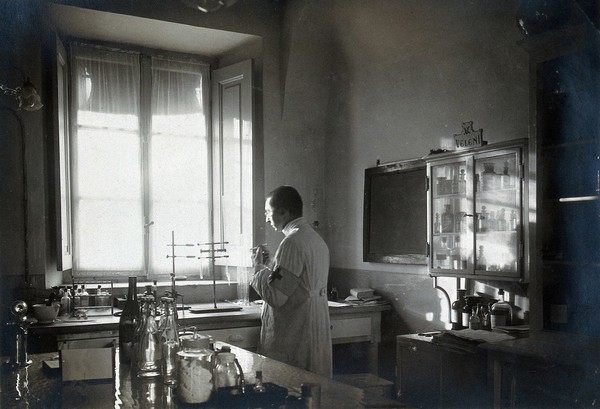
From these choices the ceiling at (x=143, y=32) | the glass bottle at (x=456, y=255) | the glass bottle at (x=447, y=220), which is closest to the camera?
the glass bottle at (x=456, y=255)

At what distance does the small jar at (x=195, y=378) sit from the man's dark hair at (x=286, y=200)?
2.10 meters

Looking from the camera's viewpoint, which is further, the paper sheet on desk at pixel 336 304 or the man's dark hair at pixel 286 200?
the paper sheet on desk at pixel 336 304

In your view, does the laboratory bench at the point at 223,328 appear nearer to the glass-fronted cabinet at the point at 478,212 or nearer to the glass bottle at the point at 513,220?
the glass-fronted cabinet at the point at 478,212

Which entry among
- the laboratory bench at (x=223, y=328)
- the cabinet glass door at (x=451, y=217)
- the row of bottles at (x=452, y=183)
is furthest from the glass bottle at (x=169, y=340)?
the row of bottles at (x=452, y=183)

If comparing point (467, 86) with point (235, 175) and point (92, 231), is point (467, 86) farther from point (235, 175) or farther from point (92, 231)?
point (92, 231)

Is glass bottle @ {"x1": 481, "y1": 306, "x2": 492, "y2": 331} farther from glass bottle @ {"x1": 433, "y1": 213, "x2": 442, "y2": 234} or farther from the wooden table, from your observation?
the wooden table

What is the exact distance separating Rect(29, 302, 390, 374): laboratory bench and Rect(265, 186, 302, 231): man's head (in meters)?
0.89

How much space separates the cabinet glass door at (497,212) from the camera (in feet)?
12.7

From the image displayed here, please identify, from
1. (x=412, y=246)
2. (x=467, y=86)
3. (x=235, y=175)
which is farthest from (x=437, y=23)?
(x=235, y=175)

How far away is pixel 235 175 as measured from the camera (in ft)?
19.5

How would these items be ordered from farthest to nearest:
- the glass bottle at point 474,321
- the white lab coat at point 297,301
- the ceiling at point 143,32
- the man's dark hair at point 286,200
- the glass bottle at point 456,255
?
the ceiling at point 143,32
the glass bottle at point 456,255
the glass bottle at point 474,321
the man's dark hair at point 286,200
the white lab coat at point 297,301

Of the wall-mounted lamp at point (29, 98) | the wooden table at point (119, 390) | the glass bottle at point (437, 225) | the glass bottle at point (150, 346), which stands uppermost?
the wall-mounted lamp at point (29, 98)

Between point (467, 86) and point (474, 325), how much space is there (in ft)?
5.75

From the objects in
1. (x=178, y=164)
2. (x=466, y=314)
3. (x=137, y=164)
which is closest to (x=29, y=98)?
(x=137, y=164)
